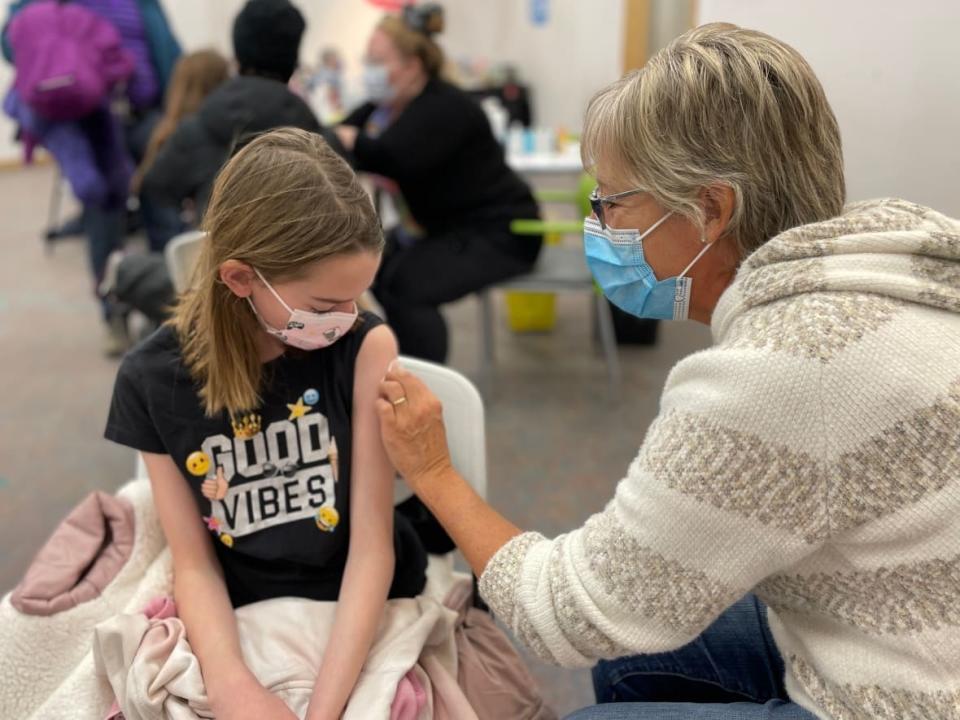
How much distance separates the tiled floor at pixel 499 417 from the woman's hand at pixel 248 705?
0.81m

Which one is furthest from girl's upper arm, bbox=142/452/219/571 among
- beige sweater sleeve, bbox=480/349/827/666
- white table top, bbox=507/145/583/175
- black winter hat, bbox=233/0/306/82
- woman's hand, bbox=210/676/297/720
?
white table top, bbox=507/145/583/175

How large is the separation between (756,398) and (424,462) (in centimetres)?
47

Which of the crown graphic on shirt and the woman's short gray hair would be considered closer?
the woman's short gray hair

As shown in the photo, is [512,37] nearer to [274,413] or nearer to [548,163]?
[548,163]

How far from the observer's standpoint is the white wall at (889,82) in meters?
1.42

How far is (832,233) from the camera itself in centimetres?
81

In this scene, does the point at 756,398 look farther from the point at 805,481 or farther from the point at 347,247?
the point at 347,247

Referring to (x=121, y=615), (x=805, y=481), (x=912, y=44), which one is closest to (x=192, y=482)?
(x=121, y=615)

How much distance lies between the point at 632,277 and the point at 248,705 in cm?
71

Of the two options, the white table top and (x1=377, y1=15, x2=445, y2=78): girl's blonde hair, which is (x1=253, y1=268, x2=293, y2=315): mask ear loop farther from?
the white table top

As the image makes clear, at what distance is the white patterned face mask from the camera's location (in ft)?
3.43

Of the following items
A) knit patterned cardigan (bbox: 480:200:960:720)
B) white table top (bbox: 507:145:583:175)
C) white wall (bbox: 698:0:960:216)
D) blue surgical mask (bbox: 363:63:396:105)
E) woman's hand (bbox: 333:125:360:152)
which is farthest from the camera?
white table top (bbox: 507:145:583:175)

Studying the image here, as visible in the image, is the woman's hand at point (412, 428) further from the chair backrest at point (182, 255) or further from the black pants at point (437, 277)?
the black pants at point (437, 277)

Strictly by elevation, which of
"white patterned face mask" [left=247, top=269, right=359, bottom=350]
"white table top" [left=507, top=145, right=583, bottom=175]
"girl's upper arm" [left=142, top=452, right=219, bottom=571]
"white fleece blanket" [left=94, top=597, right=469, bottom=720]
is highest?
"white patterned face mask" [left=247, top=269, right=359, bottom=350]
